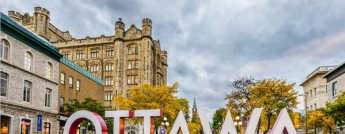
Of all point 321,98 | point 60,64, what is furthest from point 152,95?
point 321,98

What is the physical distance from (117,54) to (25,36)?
147ft

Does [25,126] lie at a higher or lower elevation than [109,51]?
lower

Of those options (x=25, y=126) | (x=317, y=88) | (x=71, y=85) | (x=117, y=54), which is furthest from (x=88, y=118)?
(x=117, y=54)

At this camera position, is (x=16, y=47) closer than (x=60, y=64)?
Yes

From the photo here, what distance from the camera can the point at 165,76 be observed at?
322 ft

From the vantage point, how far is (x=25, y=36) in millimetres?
29359

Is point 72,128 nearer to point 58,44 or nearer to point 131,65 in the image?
point 131,65

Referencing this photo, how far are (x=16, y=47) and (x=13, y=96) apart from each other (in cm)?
431

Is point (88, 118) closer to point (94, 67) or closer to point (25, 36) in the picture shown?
point (25, 36)

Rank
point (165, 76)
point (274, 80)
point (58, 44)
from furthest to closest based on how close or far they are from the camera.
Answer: point (165, 76) < point (58, 44) < point (274, 80)

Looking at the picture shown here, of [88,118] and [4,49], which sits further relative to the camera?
[4,49]

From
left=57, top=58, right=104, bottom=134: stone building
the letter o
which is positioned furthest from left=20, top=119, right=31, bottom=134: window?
the letter o

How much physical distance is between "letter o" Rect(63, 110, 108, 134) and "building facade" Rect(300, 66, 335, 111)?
141 ft

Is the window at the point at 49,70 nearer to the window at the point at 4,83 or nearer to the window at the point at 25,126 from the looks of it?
the window at the point at 25,126
